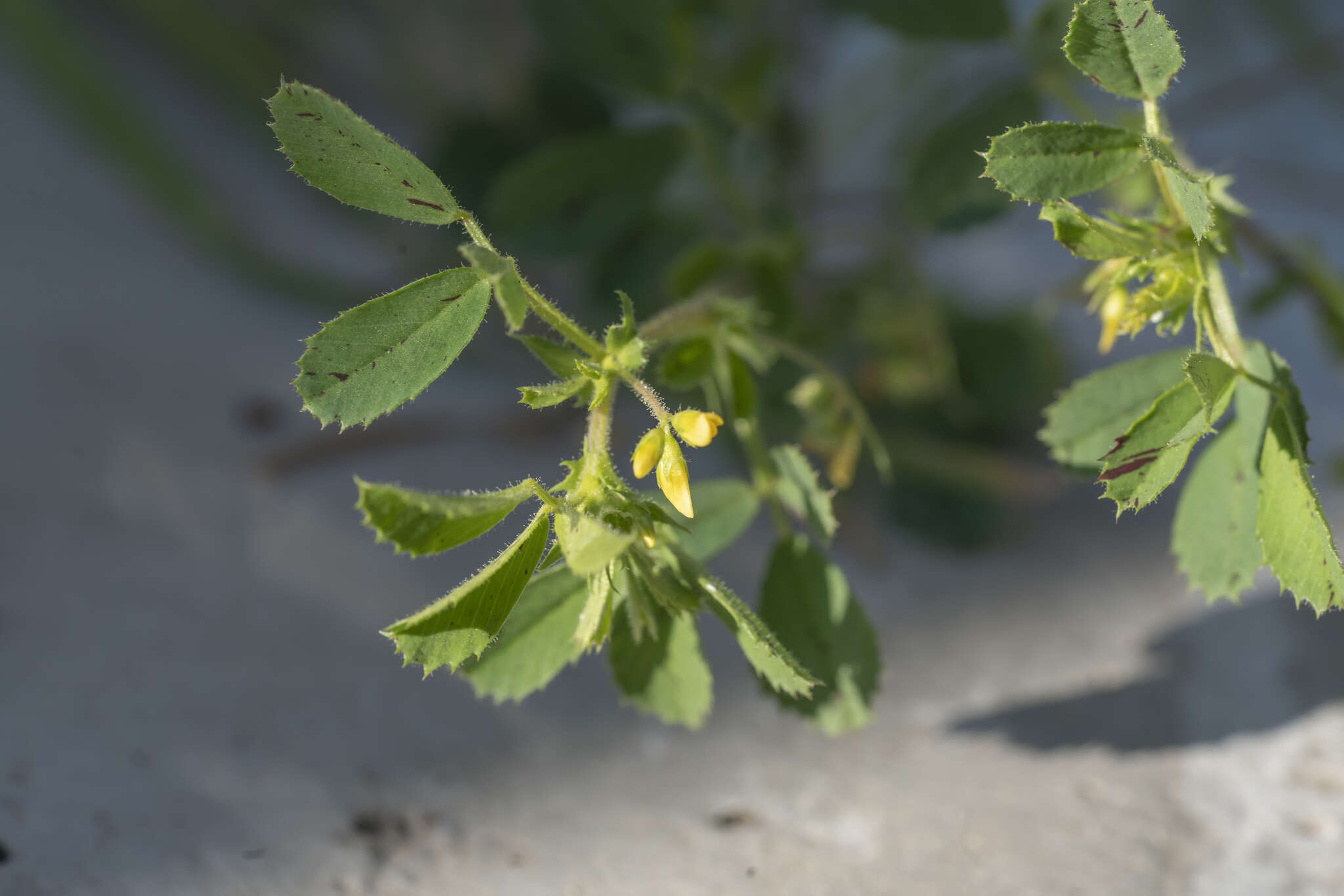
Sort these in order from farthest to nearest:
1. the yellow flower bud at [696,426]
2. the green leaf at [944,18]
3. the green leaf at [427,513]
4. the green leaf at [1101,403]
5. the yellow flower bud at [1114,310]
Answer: the green leaf at [944,18]
the green leaf at [1101,403]
the yellow flower bud at [1114,310]
the yellow flower bud at [696,426]
the green leaf at [427,513]

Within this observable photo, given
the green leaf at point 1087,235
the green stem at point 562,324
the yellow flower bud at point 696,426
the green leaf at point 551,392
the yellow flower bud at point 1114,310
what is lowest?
the yellow flower bud at point 696,426

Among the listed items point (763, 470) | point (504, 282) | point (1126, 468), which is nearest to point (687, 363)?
point (763, 470)

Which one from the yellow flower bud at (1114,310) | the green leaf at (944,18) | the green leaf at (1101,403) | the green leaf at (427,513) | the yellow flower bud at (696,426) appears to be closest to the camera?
the green leaf at (427,513)

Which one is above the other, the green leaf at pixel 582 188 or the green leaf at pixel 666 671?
the green leaf at pixel 582 188

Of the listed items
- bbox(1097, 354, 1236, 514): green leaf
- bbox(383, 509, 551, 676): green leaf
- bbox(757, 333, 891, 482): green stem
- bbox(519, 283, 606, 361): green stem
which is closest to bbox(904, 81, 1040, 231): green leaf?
bbox(757, 333, 891, 482): green stem

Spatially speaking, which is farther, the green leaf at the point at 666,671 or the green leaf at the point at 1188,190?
the green leaf at the point at 666,671

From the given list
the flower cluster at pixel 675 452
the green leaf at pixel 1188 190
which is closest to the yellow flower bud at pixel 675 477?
the flower cluster at pixel 675 452

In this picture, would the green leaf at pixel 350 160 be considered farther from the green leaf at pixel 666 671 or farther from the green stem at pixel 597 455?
the green leaf at pixel 666 671

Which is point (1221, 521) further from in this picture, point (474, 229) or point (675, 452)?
point (474, 229)
